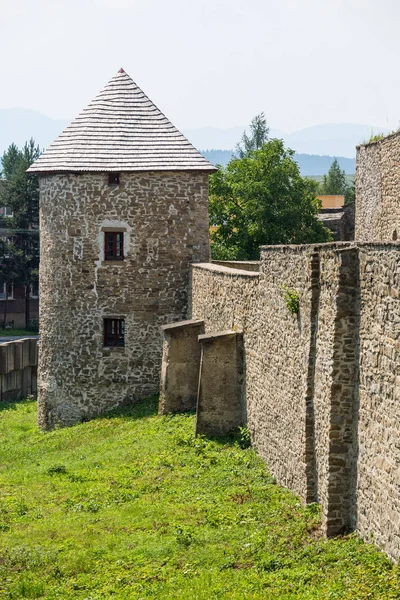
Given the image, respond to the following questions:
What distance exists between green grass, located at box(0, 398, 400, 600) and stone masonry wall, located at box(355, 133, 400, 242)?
22.5 ft

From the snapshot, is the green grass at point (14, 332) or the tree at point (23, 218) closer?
the green grass at point (14, 332)

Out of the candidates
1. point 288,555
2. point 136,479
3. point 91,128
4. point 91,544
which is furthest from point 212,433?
point 91,128

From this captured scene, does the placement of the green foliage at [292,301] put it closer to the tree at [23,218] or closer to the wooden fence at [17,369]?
the wooden fence at [17,369]

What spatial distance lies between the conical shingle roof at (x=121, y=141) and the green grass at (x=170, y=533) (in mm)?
7113

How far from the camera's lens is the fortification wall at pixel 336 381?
1030 centimetres

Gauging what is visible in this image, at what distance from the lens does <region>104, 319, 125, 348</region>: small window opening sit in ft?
75.6

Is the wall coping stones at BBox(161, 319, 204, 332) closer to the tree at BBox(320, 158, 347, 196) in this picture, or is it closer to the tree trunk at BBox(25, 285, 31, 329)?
the tree trunk at BBox(25, 285, 31, 329)

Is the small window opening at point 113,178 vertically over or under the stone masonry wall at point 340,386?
over

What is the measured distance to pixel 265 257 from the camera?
603 inches

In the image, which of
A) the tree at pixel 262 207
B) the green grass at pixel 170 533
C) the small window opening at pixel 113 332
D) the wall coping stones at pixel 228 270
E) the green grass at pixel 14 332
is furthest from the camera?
the green grass at pixel 14 332

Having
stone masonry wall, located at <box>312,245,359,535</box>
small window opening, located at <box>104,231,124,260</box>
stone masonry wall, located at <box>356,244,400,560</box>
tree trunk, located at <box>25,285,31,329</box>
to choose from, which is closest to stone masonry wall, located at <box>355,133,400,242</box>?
small window opening, located at <box>104,231,124,260</box>

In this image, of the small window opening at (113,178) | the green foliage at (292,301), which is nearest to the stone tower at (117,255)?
the small window opening at (113,178)

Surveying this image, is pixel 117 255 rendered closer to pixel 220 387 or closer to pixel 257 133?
pixel 220 387

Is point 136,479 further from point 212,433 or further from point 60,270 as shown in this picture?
point 60,270
